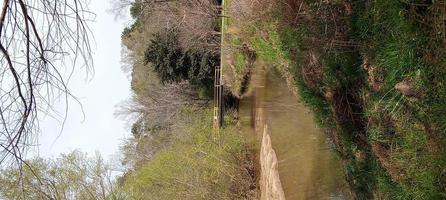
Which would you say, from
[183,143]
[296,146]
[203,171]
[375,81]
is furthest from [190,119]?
[375,81]

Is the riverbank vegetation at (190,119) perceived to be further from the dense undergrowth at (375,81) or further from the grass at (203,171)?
the dense undergrowth at (375,81)

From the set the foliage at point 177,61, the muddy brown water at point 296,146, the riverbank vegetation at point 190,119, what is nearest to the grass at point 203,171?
the riverbank vegetation at point 190,119

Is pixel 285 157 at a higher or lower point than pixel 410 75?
lower

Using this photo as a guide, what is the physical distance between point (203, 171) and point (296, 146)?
15.7ft

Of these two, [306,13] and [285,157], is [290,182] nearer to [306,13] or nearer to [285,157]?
[285,157]

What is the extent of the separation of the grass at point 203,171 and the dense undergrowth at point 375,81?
20.2 feet

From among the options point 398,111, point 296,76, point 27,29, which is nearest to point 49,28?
point 27,29

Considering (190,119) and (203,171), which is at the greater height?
(190,119)

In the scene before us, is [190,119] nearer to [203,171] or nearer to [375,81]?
[203,171]

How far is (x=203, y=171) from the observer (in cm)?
1544

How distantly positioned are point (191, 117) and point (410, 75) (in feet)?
46.3

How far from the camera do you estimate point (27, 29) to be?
3539 millimetres

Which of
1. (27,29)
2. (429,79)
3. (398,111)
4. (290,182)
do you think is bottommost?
(290,182)

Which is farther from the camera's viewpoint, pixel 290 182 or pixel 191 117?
pixel 191 117
